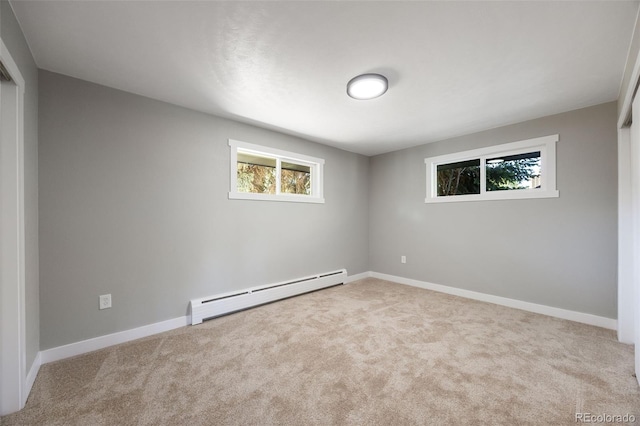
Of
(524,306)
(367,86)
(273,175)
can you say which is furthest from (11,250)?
(524,306)

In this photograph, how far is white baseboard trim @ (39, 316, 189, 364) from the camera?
2059 mm

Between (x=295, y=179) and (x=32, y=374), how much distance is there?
325 cm

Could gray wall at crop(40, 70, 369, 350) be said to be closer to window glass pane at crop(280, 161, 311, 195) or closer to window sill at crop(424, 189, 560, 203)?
window glass pane at crop(280, 161, 311, 195)

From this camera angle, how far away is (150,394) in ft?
5.45

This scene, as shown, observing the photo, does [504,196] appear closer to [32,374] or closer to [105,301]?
[105,301]

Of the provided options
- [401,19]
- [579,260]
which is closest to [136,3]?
[401,19]

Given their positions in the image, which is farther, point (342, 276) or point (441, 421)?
point (342, 276)

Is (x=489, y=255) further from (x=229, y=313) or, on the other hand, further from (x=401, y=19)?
(x=229, y=313)

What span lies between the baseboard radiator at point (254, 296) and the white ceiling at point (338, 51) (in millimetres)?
2209

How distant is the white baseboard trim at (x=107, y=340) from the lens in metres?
2.06

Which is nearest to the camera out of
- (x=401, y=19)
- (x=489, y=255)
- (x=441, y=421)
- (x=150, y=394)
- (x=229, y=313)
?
(x=441, y=421)

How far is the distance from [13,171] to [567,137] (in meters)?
4.99

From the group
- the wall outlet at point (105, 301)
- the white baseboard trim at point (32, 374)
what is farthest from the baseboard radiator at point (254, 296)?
the white baseboard trim at point (32, 374)

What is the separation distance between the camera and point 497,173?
139 inches
